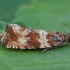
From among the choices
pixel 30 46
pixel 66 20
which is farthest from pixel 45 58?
pixel 66 20

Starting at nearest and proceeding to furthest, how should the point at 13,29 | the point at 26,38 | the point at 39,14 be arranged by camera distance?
the point at 13,29 → the point at 26,38 → the point at 39,14

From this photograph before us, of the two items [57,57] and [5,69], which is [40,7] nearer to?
[57,57]

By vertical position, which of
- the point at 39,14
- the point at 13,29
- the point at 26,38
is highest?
the point at 39,14

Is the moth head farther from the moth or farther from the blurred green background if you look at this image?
the blurred green background

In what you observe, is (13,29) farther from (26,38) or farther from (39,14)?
(39,14)

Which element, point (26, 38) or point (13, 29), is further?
point (26, 38)

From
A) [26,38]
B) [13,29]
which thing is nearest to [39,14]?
[26,38]

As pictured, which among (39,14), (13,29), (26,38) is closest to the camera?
(13,29)

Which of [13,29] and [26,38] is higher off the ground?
[13,29]

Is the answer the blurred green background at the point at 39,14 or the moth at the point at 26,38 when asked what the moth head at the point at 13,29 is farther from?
the blurred green background at the point at 39,14
